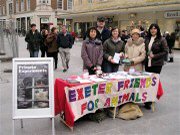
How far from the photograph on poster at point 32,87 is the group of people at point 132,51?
1.77m

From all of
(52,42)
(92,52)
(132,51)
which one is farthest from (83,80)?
(52,42)

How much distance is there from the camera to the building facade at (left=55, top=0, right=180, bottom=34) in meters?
22.5

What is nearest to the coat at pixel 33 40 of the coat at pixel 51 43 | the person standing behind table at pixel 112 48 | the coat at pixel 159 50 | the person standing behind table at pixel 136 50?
the coat at pixel 51 43

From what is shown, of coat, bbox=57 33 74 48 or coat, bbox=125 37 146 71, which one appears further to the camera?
coat, bbox=57 33 74 48

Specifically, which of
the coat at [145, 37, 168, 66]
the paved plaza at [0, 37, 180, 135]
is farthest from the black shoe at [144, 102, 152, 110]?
the coat at [145, 37, 168, 66]

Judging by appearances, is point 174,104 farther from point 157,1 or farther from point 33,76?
point 157,1

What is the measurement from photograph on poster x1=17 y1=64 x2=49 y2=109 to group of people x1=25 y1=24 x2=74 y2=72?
266 inches

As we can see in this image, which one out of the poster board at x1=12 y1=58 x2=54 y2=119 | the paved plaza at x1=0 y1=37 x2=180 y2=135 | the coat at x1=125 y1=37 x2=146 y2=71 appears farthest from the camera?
the coat at x1=125 y1=37 x2=146 y2=71

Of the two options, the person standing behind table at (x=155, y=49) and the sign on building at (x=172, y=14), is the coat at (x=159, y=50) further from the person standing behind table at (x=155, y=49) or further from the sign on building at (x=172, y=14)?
the sign on building at (x=172, y=14)

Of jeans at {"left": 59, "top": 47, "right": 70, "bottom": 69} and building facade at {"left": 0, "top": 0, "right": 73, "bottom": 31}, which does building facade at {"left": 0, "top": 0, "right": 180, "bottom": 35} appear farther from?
jeans at {"left": 59, "top": 47, "right": 70, "bottom": 69}

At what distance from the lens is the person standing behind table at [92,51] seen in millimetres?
6292

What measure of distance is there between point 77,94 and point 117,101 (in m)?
1.00

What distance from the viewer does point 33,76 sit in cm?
469

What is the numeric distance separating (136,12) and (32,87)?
2218cm
